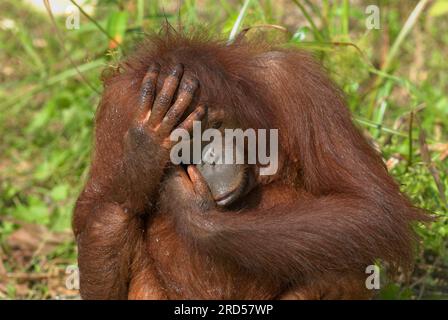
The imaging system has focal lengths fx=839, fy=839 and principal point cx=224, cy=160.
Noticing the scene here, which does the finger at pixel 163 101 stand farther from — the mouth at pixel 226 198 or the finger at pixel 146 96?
the mouth at pixel 226 198

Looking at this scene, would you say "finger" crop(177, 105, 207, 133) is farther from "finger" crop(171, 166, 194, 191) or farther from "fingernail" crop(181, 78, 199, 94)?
"finger" crop(171, 166, 194, 191)

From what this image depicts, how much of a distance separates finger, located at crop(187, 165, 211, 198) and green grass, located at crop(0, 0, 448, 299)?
0.94m

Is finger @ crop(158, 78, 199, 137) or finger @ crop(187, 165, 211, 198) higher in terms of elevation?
finger @ crop(158, 78, 199, 137)

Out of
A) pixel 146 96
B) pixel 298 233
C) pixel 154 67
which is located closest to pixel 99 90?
pixel 154 67

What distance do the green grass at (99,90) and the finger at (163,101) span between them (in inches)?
28.8

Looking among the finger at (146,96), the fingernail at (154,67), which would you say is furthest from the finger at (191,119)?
Answer: the fingernail at (154,67)

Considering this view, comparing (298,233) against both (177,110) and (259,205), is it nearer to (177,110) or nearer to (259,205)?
(259,205)

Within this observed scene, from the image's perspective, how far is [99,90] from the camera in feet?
19.1

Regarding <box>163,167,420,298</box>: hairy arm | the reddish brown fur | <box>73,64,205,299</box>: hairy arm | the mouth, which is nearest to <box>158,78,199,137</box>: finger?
<box>73,64,205,299</box>: hairy arm

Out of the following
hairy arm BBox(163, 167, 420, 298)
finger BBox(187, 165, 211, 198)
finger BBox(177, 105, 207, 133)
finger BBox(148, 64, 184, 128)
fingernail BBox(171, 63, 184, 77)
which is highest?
fingernail BBox(171, 63, 184, 77)

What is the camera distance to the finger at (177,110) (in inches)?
137

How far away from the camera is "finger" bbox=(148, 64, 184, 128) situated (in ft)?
11.4

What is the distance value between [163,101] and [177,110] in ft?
0.23
